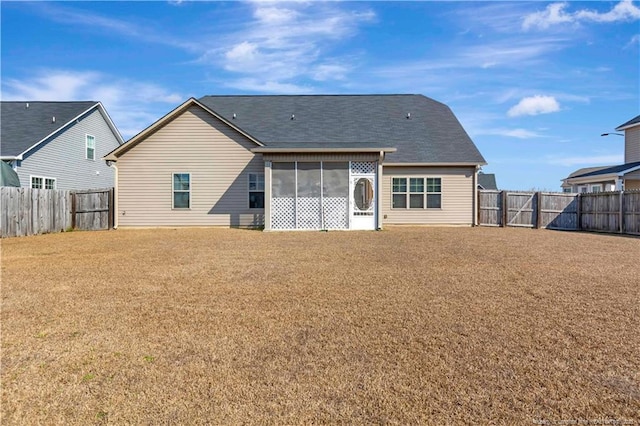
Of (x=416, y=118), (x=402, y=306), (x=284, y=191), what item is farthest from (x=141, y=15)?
(x=416, y=118)

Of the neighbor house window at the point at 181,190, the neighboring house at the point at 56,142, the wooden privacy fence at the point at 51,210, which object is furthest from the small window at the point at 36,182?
the neighbor house window at the point at 181,190

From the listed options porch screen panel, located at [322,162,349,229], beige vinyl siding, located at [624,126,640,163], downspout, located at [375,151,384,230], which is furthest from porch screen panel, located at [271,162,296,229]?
beige vinyl siding, located at [624,126,640,163]

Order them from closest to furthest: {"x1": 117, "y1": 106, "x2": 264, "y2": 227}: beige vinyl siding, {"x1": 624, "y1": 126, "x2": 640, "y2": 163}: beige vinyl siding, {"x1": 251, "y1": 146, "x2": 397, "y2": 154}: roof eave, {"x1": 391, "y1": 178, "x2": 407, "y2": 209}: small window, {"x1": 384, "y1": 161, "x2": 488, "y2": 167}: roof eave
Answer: {"x1": 251, "y1": 146, "x2": 397, "y2": 154}: roof eave < {"x1": 117, "y1": 106, "x2": 264, "y2": 227}: beige vinyl siding < {"x1": 384, "y1": 161, "x2": 488, "y2": 167}: roof eave < {"x1": 391, "y1": 178, "x2": 407, "y2": 209}: small window < {"x1": 624, "y1": 126, "x2": 640, "y2": 163}: beige vinyl siding

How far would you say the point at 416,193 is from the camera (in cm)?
2069

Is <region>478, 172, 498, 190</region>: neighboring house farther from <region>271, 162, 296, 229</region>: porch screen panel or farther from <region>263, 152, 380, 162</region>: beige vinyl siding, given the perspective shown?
<region>271, 162, 296, 229</region>: porch screen panel

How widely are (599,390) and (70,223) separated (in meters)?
20.6

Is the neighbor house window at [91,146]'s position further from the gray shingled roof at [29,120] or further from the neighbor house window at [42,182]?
the neighbor house window at [42,182]

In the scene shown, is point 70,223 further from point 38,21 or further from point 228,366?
point 228,366

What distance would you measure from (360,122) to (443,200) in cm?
624

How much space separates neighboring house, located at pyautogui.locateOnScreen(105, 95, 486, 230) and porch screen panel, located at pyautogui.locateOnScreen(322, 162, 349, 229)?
4 centimetres

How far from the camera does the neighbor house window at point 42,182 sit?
71.5 ft

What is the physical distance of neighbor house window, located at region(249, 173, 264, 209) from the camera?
19328mm

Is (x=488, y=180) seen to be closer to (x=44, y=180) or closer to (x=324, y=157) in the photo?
(x=324, y=157)

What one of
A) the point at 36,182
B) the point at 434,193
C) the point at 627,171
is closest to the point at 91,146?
the point at 36,182
